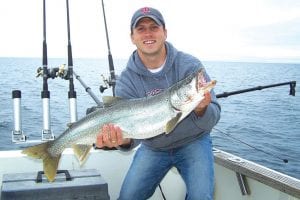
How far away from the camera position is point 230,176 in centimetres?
527

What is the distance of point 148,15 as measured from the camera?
15.3ft

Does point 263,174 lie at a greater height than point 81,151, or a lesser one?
lesser

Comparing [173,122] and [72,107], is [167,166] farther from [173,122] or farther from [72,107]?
[72,107]

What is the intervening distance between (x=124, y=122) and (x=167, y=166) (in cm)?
93

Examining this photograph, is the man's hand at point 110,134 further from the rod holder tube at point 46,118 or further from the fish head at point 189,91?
the rod holder tube at point 46,118

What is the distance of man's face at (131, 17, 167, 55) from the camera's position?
4.68 metres

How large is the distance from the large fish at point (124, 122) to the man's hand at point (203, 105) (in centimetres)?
21

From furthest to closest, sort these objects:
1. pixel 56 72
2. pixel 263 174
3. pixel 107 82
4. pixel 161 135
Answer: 1. pixel 107 82
2. pixel 56 72
3. pixel 161 135
4. pixel 263 174

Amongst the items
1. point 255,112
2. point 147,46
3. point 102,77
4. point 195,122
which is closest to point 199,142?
point 195,122

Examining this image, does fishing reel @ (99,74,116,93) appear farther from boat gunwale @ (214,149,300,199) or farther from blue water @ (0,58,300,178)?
boat gunwale @ (214,149,300,199)

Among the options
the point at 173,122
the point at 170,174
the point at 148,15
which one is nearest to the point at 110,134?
the point at 173,122

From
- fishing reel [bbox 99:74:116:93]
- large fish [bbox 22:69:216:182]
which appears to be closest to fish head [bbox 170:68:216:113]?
large fish [bbox 22:69:216:182]

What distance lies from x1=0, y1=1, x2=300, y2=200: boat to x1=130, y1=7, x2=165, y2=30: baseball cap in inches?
57.4

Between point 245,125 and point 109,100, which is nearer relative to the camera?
point 109,100
